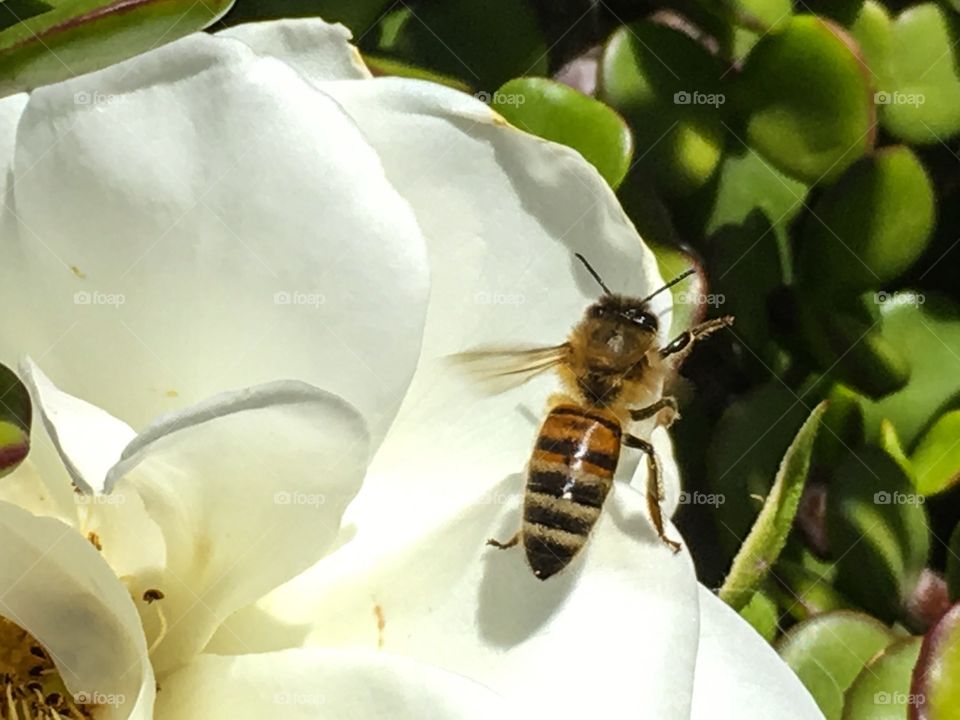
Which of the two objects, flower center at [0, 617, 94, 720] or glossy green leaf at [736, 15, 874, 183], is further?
glossy green leaf at [736, 15, 874, 183]

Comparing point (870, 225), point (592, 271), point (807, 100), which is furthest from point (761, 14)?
point (592, 271)

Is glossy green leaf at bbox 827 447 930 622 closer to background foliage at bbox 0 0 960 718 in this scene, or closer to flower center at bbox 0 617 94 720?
background foliage at bbox 0 0 960 718

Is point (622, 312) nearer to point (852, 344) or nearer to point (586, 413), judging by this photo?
point (586, 413)

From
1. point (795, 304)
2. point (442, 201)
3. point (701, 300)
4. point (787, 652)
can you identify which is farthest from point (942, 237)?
point (442, 201)

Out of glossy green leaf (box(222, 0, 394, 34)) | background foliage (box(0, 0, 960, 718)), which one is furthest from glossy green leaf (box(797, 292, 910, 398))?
glossy green leaf (box(222, 0, 394, 34))

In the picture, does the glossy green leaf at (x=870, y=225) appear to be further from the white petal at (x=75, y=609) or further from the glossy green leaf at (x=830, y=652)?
the white petal at (x=75, y=609)
